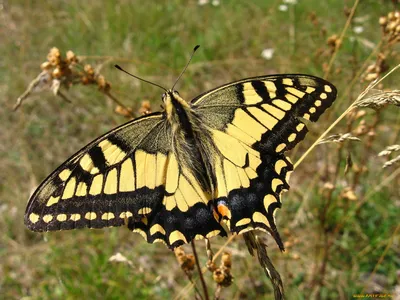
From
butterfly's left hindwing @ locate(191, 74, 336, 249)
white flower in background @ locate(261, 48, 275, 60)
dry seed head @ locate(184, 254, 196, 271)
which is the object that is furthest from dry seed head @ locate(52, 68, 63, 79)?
white flower in background @ locate(261, 48, 275, 60)

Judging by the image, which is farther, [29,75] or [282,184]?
[29,75]

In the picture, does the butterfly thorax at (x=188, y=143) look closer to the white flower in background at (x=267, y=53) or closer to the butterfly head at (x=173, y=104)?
the butterfly head at (x=173, y=104)

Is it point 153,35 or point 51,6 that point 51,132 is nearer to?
point 153,35

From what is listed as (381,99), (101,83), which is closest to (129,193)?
(101,83)

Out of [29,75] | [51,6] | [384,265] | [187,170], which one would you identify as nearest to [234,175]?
[187,170]

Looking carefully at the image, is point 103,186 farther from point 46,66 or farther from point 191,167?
point 46,66

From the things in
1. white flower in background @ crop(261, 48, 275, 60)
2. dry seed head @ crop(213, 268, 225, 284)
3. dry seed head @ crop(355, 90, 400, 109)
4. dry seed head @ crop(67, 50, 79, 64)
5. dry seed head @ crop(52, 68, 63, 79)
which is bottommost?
dry seed head @ crop(213, 268, 225, 284)

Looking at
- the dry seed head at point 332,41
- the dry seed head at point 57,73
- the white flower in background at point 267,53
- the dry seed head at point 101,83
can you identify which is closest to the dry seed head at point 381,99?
the dry seed head at point 332,41

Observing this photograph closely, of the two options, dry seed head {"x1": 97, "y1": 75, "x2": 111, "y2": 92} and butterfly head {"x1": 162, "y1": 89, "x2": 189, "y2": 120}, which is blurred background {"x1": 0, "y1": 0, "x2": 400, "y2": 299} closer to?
dry seed head {"x1": 97, "y1": 75, "x2": 111, "y2": 92}
